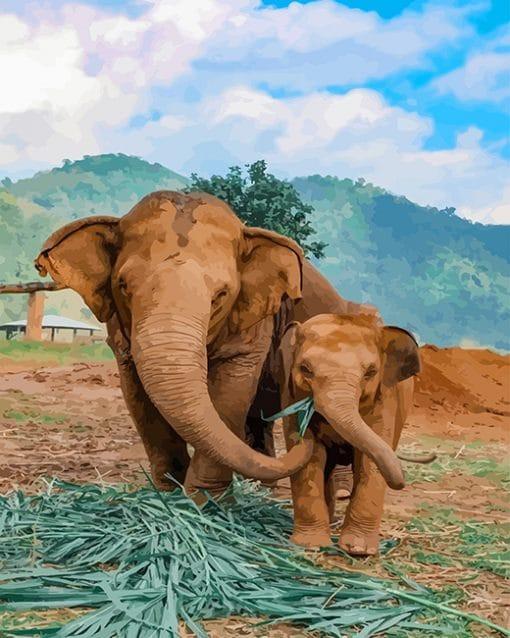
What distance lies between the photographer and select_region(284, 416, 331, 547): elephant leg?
4824 millimetres

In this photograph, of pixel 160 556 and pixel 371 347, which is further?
pixel 371 347

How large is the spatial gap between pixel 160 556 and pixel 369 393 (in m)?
1.43

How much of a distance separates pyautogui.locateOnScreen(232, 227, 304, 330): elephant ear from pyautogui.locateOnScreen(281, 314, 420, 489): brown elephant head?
407mm

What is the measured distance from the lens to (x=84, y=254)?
5.35 m

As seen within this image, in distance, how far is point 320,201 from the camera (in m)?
78.5

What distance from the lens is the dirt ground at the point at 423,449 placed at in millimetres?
4848

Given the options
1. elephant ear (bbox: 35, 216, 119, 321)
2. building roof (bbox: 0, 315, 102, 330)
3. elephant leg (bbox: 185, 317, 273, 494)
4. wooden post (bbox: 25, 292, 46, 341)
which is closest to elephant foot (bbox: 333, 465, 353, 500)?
elephant leg (bbox: 185, 317, 273, 494)

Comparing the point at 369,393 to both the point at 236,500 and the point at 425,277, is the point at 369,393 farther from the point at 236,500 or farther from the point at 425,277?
the point at 425,277

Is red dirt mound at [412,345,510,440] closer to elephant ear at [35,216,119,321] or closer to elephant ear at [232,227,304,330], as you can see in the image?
elephant ear at [232,227,304,330]

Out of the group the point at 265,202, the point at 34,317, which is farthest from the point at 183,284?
the point at 34,317

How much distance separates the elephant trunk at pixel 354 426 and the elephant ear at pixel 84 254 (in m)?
1.60

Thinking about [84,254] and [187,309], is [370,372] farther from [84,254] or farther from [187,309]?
[84,254]

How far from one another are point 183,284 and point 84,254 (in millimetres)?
902

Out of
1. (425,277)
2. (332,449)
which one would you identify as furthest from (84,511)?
(425,277)
